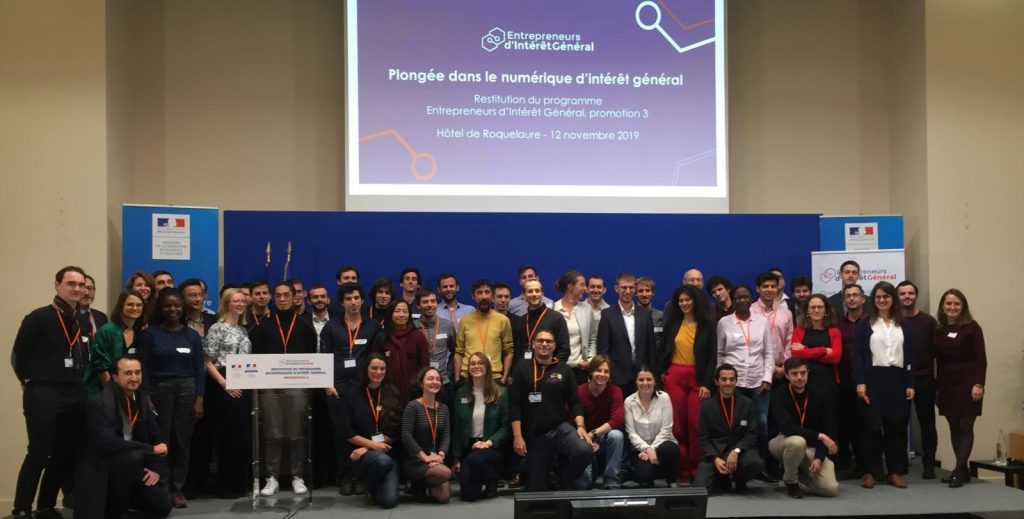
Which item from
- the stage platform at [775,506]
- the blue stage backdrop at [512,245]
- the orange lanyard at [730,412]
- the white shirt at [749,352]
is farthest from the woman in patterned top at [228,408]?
the white shirt at [749,352]

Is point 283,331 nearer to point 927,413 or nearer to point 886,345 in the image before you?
point 886,345

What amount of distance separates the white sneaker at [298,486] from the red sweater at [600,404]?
1.92 meters

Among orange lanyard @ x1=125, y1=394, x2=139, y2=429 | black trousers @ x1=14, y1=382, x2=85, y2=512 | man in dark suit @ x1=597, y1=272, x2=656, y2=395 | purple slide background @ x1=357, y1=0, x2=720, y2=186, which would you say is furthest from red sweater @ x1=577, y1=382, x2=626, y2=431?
black trousers @ x1=14, y1=382, x2=85, y2=512

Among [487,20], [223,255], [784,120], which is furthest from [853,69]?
[223,255]

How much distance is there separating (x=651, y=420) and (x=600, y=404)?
0.36 meters

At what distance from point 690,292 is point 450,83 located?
3.15 meters

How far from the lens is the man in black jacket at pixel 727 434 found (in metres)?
6.05

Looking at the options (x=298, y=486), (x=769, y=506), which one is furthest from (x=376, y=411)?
(x=769, y=506)

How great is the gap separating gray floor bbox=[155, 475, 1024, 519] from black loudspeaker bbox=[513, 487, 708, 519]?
1060mm

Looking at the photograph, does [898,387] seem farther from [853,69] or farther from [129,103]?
[129,103]

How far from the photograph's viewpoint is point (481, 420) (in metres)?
6.10

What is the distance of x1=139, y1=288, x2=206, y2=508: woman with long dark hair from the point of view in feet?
18.6

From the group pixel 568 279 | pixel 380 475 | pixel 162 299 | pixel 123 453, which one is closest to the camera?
pixel 123 453

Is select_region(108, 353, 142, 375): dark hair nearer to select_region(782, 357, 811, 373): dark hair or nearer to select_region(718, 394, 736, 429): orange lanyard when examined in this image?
select_region(718, 394, 736, 429): orange lanyard
